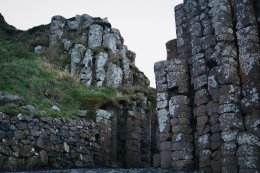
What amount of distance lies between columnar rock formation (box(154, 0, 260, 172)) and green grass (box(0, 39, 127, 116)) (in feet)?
22.1

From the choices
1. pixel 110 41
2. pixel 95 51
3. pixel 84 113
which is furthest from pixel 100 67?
pixel 84 113

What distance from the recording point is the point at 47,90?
2022 centimetres

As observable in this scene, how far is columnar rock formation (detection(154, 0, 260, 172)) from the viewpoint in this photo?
10.7 meters

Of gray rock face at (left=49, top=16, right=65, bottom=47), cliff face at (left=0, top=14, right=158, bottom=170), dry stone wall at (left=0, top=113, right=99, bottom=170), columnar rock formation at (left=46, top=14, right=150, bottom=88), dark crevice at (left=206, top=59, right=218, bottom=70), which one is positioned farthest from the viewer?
gray rock face at (left=49, top=16, right=65, bottom=47)

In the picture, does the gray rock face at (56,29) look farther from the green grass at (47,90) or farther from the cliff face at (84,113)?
the green grass at (47,90)

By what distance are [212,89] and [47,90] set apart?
426 inches

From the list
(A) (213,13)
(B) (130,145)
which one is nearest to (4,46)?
(B) (130,145)

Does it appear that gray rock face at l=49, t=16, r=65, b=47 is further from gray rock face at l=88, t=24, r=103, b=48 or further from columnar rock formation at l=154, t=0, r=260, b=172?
columnar rock formation at l=154, t=0, r=260, b=172

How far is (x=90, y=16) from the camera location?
33625 mm

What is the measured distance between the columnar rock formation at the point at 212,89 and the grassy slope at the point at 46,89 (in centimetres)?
681

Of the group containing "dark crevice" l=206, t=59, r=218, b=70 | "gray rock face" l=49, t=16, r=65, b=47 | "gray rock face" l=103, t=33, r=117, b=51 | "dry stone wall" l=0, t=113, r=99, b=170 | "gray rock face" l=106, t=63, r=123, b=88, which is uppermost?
"gray rock face" l=49, t=16, r=65, b=47

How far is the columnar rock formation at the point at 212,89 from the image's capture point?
35.2 ft

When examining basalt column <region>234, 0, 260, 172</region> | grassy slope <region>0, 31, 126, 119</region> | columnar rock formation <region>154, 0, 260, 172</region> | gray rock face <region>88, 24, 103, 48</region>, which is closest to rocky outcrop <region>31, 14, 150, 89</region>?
gray rock face <region>88, 24, 103, 48</region>

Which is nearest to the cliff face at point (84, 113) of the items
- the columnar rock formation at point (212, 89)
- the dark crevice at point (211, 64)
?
the columnar rock formation at point (212, 89)
